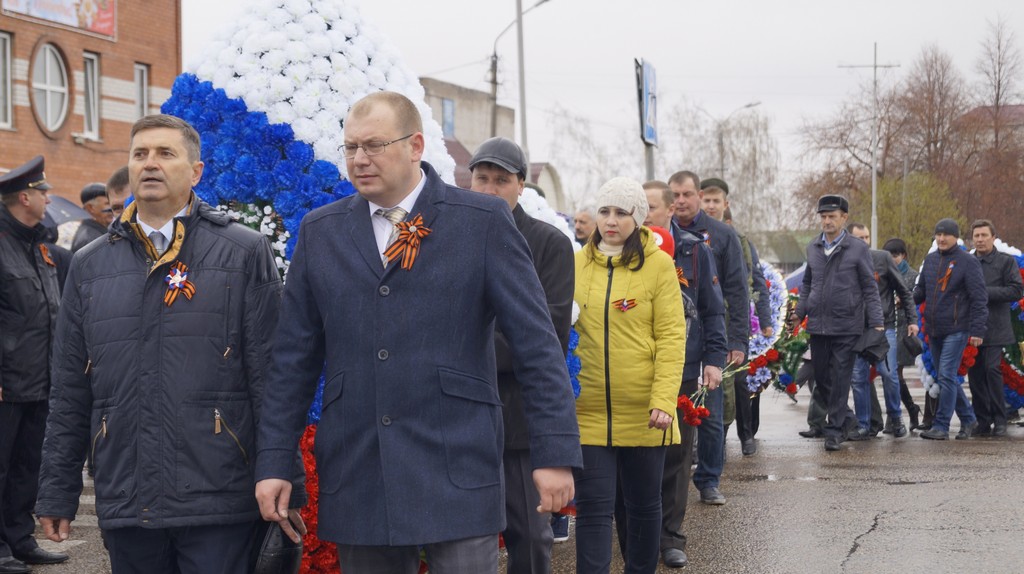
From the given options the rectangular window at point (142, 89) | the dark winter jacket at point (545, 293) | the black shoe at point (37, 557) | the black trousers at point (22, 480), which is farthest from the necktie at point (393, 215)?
the rectangular window at point (142, 89)

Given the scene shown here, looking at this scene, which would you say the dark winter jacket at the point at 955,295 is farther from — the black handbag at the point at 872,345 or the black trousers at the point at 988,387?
the black handbag at the point at 872,345

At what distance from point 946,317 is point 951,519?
14.4 feet

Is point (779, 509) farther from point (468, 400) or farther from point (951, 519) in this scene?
point (468, 400)

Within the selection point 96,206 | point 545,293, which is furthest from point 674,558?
point 96,206

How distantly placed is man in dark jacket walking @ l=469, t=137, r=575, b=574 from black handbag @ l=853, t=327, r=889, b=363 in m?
6.29

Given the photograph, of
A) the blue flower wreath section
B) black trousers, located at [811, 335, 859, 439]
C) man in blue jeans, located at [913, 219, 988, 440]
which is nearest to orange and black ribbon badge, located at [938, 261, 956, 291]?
man in blue jeans, located at [913, 219, 988, 440]

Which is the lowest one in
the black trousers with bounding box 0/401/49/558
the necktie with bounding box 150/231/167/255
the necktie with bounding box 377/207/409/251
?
the black trousers with bounding box 0/401/49/558

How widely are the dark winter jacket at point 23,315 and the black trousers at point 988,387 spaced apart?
879 cm

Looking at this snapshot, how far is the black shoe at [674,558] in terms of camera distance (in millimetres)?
6707

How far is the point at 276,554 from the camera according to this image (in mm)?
3871

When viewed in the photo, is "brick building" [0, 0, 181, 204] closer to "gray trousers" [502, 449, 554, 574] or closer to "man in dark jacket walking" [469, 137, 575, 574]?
"man in dark jacket walking" [469, 137, 575, 574]

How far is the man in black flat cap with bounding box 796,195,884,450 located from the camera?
35.6ft

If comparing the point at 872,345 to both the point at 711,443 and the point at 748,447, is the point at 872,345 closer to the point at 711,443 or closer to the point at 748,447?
the point at 748,447

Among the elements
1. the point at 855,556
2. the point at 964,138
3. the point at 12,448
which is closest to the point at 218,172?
the point at 12,448
